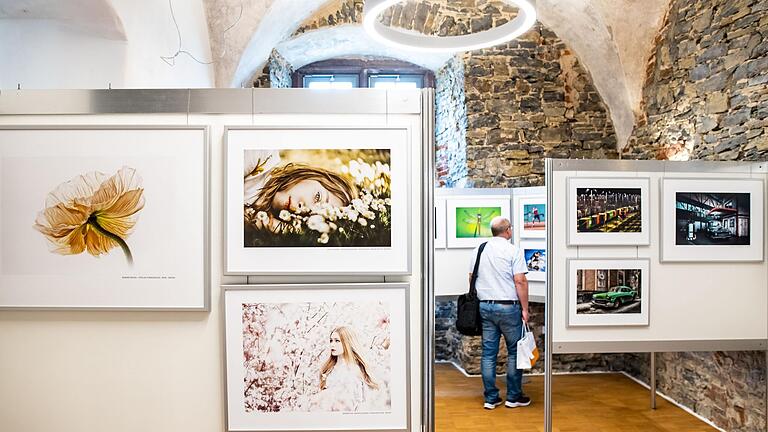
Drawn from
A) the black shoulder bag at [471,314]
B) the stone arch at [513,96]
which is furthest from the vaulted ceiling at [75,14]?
the black shoulder bag at [471,314]

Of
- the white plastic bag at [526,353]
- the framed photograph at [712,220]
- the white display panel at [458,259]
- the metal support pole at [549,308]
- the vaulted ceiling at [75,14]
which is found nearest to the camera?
the vaulted ceiling at [75,14]

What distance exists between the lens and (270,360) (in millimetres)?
2236

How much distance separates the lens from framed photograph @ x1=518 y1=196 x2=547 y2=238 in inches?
192

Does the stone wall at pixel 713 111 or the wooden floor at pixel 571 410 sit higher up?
the stone wall at pixel 713 111

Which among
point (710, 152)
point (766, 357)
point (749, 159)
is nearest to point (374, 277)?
point (766, 357)

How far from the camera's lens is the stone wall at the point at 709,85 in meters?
3.75

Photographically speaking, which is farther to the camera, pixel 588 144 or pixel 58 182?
pixel 588 144

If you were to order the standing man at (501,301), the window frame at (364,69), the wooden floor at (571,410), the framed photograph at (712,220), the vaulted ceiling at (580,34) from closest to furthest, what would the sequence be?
the framed photograph at (712,220)
the wooden floor at (571,410)
the standing man at (501,301)
the vaulted ceiling at (580,34)
the window frame at (364,69)

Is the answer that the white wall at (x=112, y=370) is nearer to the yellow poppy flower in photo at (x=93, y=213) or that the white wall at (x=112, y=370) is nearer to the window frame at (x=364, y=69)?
the yellow poppy flower in photo at (x=93, y=213)

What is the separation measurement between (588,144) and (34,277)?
209 inches

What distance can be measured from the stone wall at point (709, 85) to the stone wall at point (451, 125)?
1.82 metres

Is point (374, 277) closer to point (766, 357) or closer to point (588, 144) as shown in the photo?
point (766, 357)

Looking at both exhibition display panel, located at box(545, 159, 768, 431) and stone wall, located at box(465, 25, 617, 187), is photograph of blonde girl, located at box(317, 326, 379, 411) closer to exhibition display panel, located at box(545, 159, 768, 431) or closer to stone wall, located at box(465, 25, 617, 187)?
exhibition display panel, located at box(545, 159, 768, 431)

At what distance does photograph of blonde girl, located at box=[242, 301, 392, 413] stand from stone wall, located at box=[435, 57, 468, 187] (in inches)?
153
